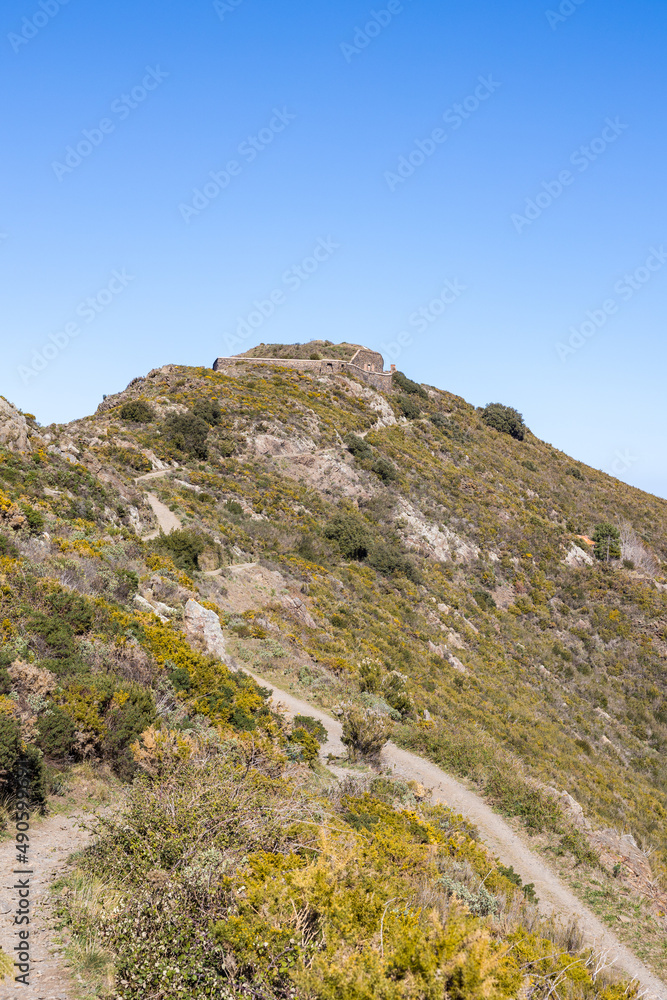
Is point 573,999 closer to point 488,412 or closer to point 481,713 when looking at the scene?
point 481,713

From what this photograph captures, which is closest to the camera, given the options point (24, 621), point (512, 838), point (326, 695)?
point (24, 621)

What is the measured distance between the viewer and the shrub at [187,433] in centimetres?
3644

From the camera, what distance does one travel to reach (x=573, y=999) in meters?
5.23

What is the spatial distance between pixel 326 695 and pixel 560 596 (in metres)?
28.0

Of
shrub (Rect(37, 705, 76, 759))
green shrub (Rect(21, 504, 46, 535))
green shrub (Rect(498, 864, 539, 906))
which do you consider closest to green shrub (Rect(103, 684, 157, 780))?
shrub (Rect(37, 705, 76, 759))

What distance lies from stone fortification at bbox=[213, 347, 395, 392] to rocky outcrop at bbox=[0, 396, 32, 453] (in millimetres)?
35241

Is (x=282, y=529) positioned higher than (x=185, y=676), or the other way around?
(x=282, y=529)

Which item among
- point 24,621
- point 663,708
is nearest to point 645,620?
point 663,708

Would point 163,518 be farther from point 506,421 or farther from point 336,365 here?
point 506,421

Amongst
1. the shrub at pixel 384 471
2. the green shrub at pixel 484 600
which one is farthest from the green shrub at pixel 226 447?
the green shrub at pixel 484 600

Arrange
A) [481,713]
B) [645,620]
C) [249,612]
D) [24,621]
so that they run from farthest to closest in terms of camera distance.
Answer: [645,620], [481,713], [249,612], [24,621]

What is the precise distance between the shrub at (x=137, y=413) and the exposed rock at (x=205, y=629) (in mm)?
26234

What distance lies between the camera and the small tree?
44719mm

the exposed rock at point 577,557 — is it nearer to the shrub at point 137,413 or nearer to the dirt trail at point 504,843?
the shrub at point 137,413
